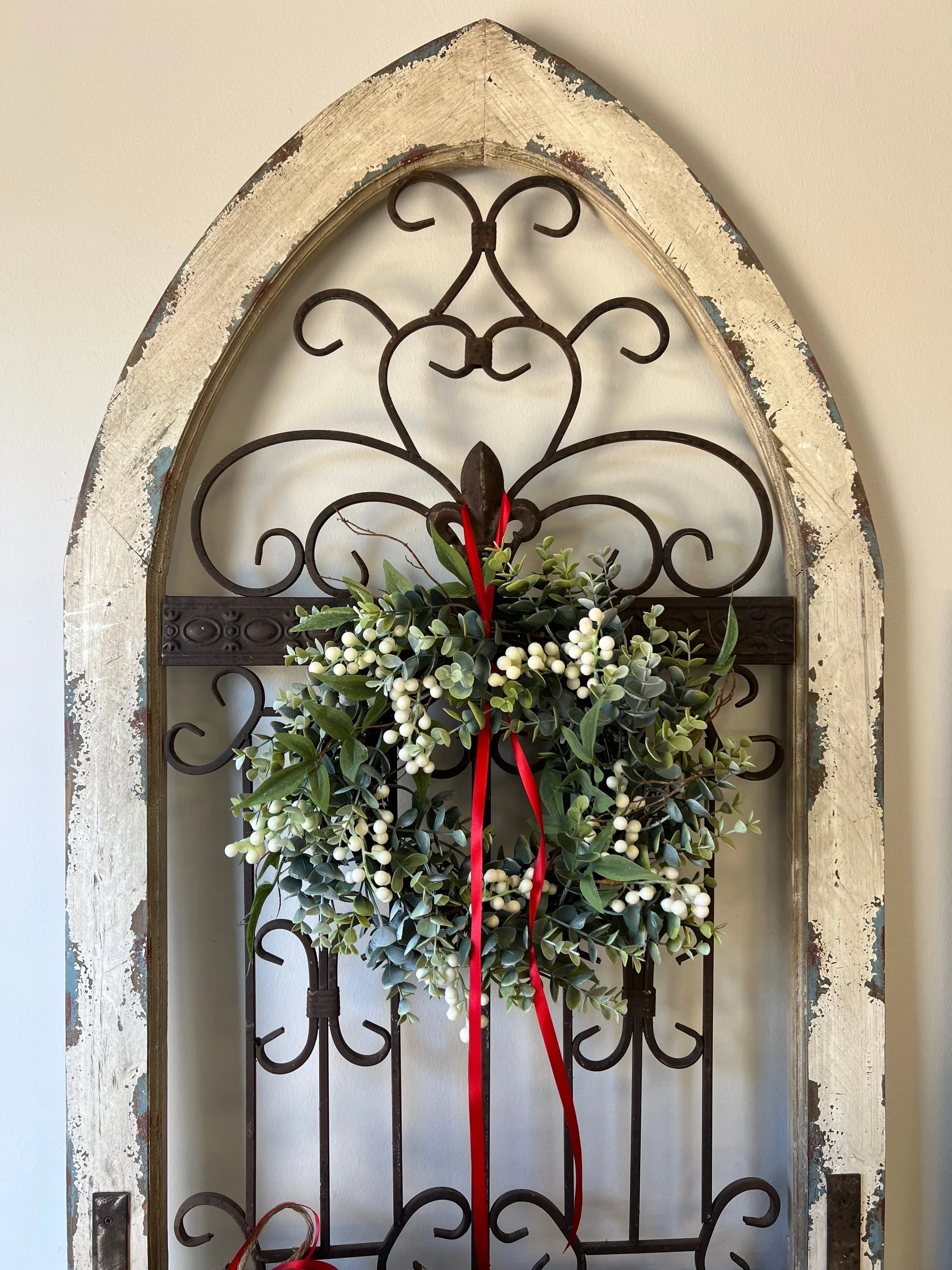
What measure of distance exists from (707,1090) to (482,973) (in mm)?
321

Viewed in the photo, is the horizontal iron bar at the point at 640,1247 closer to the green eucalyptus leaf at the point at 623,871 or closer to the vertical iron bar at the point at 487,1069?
the vertical iron bar at the point at 487,1069

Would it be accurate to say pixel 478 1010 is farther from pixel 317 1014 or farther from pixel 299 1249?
pixel 299 1249

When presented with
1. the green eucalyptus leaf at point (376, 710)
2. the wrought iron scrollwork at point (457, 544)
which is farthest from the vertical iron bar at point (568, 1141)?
the green eucalyptus leaf at point (376, 710)

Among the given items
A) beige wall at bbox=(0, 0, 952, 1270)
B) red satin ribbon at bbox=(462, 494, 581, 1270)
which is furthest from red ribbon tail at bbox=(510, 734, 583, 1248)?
beige wall at bbox=(0, 0, 952, 1270)

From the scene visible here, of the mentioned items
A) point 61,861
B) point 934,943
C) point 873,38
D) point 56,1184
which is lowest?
point 56,1184

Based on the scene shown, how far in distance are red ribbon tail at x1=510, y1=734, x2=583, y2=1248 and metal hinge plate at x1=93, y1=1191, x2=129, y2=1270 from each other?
1.43 ft

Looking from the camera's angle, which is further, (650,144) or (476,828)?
(650,144)

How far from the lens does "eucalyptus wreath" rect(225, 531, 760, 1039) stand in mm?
757

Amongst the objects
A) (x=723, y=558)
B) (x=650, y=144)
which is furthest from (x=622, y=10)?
(x=723, y=558)

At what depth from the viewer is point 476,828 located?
0.75 meters

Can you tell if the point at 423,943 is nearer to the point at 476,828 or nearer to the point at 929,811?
the point at 476,828

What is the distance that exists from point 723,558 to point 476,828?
408mm

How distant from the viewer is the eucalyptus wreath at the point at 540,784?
0.76m

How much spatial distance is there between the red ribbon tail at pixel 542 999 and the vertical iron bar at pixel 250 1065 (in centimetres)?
28
